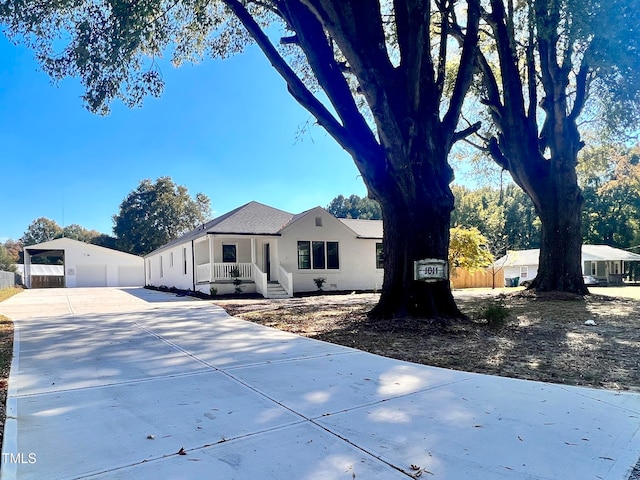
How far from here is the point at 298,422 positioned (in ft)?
10.1

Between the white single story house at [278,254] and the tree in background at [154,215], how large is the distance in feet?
82.7

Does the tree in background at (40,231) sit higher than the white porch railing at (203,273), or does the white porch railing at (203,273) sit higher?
the tree in background at (40,231)

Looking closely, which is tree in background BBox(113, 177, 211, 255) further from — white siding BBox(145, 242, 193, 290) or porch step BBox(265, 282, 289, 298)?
porch step BBox(265, 282, 289, 298)

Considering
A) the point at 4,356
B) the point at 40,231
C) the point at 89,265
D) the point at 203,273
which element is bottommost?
the point at 4,356

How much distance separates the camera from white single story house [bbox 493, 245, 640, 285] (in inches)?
1139

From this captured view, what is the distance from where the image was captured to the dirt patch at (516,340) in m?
4.61

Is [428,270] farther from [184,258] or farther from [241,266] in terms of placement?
[184,258]

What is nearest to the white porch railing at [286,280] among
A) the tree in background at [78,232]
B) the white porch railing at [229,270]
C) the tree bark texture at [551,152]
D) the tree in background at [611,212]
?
the white porch railing at [229,270]

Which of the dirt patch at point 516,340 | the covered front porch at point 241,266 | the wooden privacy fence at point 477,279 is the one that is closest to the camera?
the dirt patch at point 516,340

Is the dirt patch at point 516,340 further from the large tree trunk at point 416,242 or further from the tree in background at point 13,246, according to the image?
the tree in background at point 13,246

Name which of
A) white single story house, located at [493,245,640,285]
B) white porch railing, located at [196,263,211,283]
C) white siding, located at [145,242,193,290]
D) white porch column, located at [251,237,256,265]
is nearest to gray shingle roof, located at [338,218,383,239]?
white porch column, located at [251,237,256,265]

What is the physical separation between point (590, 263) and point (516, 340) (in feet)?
107

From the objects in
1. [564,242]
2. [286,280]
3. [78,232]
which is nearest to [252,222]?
[286,280]

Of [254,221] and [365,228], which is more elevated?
[254,221]
